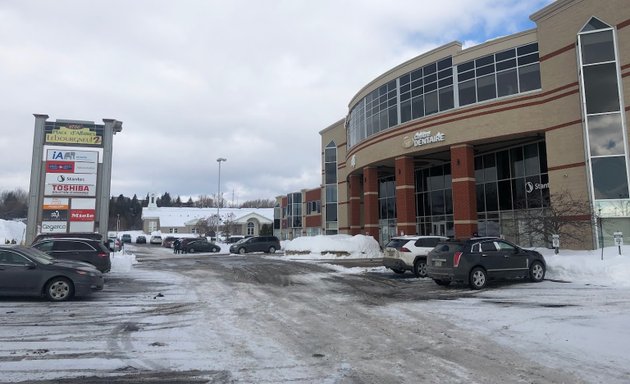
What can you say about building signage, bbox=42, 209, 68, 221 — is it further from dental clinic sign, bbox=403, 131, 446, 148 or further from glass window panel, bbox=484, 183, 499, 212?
glass window panel, bbox=484, 183, 499, 212

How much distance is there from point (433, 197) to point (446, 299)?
80.7 feet

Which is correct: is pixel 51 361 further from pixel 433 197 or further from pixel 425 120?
pixel 433 197

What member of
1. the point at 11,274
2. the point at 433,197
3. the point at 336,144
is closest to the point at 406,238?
the point at 11,274

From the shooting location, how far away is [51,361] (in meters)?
6.27

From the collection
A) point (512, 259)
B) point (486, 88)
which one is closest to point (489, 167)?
point (486, 88)

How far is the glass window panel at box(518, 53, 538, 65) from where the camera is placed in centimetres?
2562

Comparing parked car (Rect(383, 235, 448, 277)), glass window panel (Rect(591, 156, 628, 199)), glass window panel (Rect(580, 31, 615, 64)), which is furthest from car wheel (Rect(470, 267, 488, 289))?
glass window panel (Rect(580, 31, 615, 64))

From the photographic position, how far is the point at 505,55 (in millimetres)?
26719

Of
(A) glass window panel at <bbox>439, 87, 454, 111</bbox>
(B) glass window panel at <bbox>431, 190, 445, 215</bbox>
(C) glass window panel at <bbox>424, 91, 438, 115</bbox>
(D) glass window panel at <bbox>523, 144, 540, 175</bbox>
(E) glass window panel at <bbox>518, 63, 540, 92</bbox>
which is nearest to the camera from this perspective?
(E) glass window panel at <bbox>518, 63, 540, 92</bbox>

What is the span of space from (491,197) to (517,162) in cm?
301

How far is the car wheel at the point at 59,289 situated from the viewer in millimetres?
11570

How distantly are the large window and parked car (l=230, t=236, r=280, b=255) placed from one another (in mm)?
28766

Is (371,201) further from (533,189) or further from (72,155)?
(72,155)

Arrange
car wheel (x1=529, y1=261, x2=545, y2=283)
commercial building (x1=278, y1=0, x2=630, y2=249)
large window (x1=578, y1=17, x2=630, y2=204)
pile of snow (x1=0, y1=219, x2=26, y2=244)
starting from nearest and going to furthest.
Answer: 1. car wheel (x1=529, y1=261, x2=545, y2=283)
2. large window (x1=578, y1=17, x2=630, y2=204)
3. commercial building (x1=278, y1=0, x2=630, y2=249)
4. pile of snow (x1=0, y1=219, x2=26, y2=244)
